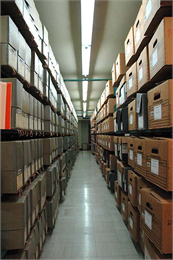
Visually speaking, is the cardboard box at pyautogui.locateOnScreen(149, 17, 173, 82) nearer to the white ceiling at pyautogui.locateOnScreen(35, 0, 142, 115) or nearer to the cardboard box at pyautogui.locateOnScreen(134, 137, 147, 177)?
the cardboard box at pyautogui.locateOnScreen(134, 137, 147, 177)

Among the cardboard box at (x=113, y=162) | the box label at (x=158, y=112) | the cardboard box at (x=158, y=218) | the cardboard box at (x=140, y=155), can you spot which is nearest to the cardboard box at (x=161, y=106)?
the box label at (x=158, y=112)

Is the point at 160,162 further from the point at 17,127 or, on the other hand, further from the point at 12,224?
the point at 12,224

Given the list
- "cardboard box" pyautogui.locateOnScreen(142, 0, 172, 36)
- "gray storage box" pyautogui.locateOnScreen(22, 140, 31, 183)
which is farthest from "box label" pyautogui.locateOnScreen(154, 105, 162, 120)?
"gray storage box" pyautogui.locateOnScreen(22, 140, 31, 183)

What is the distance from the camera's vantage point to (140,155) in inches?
61.6

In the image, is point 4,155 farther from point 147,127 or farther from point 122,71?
point 122,71

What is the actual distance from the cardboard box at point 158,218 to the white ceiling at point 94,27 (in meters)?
2.68

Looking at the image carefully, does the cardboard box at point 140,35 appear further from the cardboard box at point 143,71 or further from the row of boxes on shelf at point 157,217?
the row of boxes on shelf at point 157,217

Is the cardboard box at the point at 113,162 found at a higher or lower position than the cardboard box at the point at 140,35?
lower

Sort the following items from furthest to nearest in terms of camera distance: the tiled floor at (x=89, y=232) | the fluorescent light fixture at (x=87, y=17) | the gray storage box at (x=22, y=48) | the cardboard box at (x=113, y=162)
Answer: the cardboard box at (x=113, y=162) < the fluorescent light fixture at (x=87, y=17) < the tiled floor at (x=89, y=232) < the gray storage box at (x=22, y=48)

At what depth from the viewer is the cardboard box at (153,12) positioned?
3.76 ft

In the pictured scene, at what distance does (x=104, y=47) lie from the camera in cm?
353

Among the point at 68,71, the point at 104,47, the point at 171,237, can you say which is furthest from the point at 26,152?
the point at 68,71

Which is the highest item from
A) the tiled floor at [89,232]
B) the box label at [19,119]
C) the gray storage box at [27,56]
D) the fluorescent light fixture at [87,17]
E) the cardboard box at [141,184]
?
the fluorescent light fixture at [87,17]

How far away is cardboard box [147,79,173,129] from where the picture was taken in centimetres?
106
